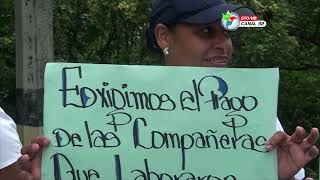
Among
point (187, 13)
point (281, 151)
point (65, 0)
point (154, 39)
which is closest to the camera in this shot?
point (281, 151)

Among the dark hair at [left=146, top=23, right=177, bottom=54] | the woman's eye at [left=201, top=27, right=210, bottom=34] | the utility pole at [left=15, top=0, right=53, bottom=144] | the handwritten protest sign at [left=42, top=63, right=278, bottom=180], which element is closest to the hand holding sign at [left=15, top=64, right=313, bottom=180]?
the handwritten protest sign at [left=42, top=63, right=278, bottom=180]

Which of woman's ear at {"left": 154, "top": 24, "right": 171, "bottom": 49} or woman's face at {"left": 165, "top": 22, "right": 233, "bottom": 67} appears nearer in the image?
woman's face at {"left": 165, "top": 22, "right": 233, "bottom": 67}

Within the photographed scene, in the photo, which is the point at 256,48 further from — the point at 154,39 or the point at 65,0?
the point at 154,39

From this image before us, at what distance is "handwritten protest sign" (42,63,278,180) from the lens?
2023mm

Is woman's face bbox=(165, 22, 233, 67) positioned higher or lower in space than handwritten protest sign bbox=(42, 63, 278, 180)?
higher

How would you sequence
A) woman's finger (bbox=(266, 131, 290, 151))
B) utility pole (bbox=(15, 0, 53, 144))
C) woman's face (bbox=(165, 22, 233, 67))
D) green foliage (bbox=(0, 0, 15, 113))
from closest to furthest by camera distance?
woman's finger (bbox=(266, 131, 290, 151))
woman's face (bbox=(165, 22, 233, 67))
utility pole (bbox=(15, 0, 53, 144))
green foliage (bbox=(0, 0, 15, 113))

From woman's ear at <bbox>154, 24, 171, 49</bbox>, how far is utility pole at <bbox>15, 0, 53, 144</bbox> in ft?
11.3

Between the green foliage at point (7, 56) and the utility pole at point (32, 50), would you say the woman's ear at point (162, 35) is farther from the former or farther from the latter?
the green foliage at point (7, 56)

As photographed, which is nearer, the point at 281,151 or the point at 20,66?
the point at 281,151

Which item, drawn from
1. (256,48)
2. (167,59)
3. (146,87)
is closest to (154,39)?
(167,59)

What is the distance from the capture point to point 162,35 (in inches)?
87.7

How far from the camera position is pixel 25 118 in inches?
A: 226

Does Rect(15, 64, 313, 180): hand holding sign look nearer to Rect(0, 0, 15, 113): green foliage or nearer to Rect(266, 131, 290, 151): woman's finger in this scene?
Rect(266, 131, 290, 151): woman's finger

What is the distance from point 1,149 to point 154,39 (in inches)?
25.0
